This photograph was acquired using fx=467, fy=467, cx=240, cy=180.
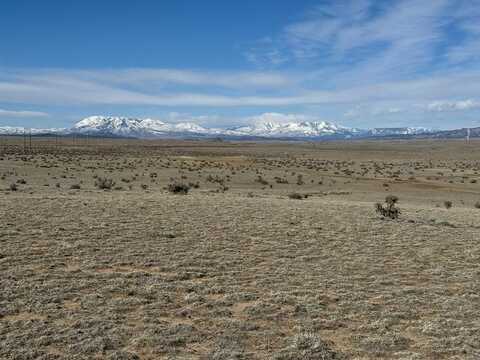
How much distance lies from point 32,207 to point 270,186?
27.2 meters

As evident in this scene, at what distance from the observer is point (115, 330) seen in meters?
7.43

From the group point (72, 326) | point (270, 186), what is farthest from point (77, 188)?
point (72, 326)

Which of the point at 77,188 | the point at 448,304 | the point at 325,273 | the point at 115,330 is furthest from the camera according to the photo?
the point at 77,188

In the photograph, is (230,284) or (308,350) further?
(230,284)

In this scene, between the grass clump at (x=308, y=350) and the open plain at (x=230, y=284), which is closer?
the grass clump at (x=308, y=350)

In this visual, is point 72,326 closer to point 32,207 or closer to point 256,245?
point 256,245

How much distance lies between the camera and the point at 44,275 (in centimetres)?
1013

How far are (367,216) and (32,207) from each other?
45.7 ft

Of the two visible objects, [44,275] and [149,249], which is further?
[149,249]

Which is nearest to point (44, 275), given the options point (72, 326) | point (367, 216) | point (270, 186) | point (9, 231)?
point (72, 326)

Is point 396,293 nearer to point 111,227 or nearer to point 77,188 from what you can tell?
point 111,227

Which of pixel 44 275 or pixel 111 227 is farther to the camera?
pixel 111 227

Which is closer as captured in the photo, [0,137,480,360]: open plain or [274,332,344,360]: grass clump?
[274,332,344,360]: grass clump

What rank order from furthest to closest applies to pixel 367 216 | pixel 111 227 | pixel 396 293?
pixel 367 216 < pixel 111 227 < pixel 396 293
